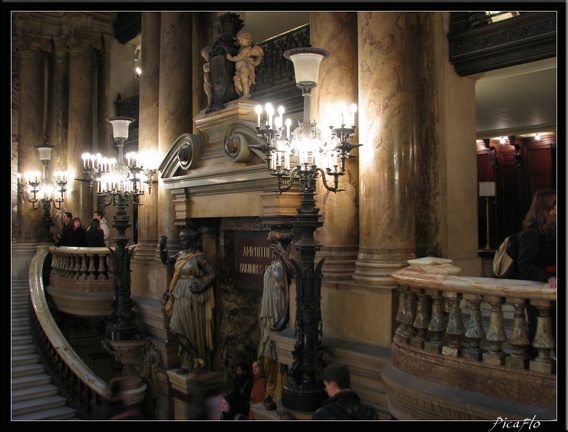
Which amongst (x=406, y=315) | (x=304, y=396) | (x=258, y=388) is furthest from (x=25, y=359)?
(x=406, y=315)

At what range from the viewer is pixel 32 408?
9289 mm

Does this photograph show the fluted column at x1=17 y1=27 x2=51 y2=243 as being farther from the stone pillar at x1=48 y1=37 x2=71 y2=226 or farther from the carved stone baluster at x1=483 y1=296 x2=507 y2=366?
the carved stone baluster at x1=483 y1=296 x2=507 y2=366

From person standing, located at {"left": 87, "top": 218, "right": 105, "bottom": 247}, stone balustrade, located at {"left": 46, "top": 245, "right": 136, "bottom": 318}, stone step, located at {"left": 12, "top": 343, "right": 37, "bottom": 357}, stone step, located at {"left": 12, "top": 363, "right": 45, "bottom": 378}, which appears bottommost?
stone step, located at {"left": 12, "top": 363, "right": 45, "bottom": 378}

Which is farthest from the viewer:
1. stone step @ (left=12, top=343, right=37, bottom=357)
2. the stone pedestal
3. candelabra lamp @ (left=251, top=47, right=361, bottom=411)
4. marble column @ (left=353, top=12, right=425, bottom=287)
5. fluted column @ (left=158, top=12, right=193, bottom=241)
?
stone step @ (left=12, top=343, right=37, bottom=357)

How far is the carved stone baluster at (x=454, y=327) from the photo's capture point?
432cm

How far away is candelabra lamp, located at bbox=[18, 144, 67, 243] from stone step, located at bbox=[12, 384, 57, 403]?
20.3 feet

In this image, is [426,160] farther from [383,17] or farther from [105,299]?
[105,299]

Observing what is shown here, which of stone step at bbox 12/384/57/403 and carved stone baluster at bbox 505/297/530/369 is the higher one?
carved stone baluster at bbox 505/297/530/369

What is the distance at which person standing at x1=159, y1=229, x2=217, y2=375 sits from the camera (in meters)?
8.20

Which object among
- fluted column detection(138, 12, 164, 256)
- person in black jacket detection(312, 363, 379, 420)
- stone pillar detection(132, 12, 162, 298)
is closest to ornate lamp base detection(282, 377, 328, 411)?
person in black jacket detection(312, 363, 379, 420)

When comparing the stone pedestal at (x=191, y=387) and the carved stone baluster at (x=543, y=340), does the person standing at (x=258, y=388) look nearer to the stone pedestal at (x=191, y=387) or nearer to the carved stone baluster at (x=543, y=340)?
the stone pedestal at (x=191, y=387)

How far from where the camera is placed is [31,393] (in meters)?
9.56

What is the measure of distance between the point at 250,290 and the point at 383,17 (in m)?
4.36
